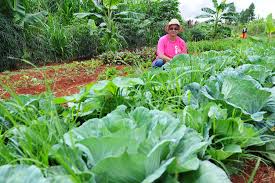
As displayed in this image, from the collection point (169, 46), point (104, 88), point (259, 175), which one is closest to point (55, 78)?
point (169, 46)

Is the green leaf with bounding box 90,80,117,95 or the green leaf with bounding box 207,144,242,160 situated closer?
the green leaf with bounding box 207,144,242,160

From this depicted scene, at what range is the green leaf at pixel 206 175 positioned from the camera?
0.96 meters

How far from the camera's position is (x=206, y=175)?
99 centimetres

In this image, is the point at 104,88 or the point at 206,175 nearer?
the point at 206,175

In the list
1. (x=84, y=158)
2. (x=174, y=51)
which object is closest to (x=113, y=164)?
(x=84, y=158)

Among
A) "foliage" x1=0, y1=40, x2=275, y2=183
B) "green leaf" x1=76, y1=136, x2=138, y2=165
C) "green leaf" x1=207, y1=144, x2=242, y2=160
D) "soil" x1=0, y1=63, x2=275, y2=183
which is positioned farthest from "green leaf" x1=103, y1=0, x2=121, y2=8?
"green leaf" x1=76, y1=136, x2=138, y2=165

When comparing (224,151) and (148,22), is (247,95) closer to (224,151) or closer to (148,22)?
(224,151)

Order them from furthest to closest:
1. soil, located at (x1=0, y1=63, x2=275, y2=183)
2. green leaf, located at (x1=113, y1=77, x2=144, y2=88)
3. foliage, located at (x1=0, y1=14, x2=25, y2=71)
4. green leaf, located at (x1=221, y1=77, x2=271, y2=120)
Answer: foliage, located at (x1=0, y1=14, x2=25, y2=71)
soil, located at (x1=0, y1=63, x2=275, y2=183)
green leaf, located at (x1=221, y1=77, x2=271, y2=120)
green leaf, located at (x1=113, y1=77, x2=144, y2=88)

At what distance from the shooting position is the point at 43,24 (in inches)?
355

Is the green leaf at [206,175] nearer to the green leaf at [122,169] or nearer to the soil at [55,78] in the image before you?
the green leaf at [122,169]

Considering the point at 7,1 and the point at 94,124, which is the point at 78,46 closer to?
the point at 7,1

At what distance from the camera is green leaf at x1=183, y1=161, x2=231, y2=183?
96cm

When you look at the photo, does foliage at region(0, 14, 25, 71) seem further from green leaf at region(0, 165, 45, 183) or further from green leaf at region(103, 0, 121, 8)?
green leaf at region(0, 165, 45, 183)

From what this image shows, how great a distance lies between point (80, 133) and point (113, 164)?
25 centimetres
